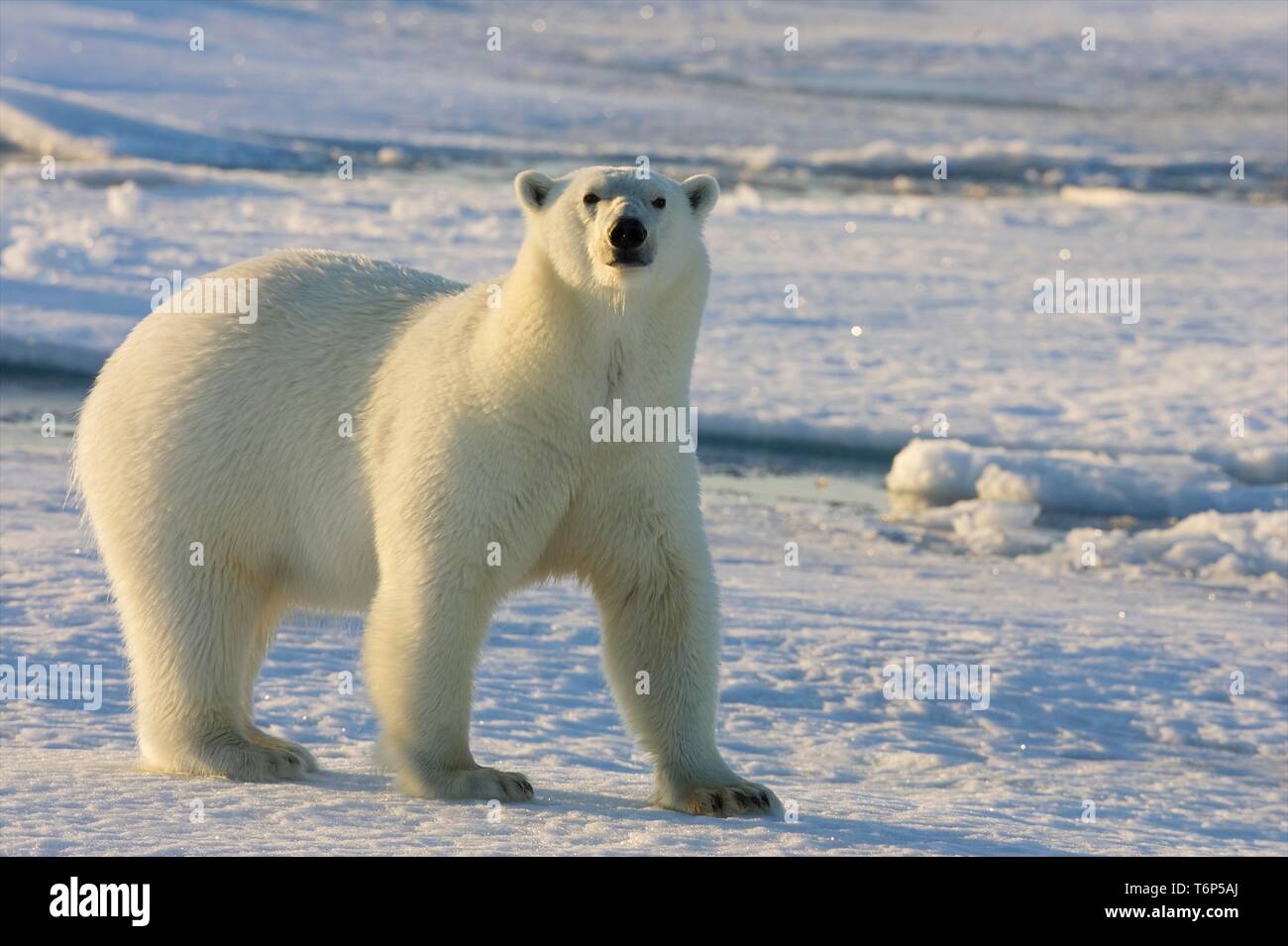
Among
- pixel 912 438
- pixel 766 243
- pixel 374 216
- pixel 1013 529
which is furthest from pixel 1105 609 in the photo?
pixel 374 216

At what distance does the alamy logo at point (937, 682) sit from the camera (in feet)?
16.8

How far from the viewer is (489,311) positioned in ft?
11.3

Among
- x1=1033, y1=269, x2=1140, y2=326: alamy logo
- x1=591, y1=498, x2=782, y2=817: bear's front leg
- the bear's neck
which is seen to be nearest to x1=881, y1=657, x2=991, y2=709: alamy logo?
x1=591, y1=498, x2=782, y2=817: bear's front leg

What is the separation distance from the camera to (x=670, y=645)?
3.44 metres

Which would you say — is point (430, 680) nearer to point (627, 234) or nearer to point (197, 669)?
point (197, 669)

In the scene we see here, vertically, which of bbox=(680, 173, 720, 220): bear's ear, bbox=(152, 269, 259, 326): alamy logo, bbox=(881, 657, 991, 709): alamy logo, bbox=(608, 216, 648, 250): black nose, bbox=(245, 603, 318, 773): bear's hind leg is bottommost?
bbox=(881, 657, 991, 709): alamy logo

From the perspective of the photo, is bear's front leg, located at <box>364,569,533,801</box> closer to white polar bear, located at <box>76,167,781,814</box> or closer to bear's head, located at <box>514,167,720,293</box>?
white polar bear, located at <box>76,167,781,814</box>

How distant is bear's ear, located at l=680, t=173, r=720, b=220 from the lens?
347 centimetres

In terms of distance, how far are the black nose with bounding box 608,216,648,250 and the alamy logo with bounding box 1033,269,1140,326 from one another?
8.44 m

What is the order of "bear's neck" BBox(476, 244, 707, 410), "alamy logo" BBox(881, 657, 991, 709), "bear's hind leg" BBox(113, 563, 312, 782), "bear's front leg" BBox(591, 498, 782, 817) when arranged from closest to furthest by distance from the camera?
1. "bear's neck" BBox(476, 244, 707, 410)
2. "bear's front leg" BBox(591, 498, 782, 817)
3. "bear's hind leg" BBox(113, 563, 312, 782)
4. "alamy logo" BBox(881, 657, 991, 709)

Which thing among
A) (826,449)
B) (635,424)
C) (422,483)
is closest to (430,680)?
(422,483)

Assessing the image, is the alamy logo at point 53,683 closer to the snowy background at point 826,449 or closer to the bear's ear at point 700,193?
the snowy background at point 826,449

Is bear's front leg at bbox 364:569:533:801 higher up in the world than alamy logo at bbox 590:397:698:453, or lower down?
lower down

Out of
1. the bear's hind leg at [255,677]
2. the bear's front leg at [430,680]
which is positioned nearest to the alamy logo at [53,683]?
the bear's hind leg at [255,677]
